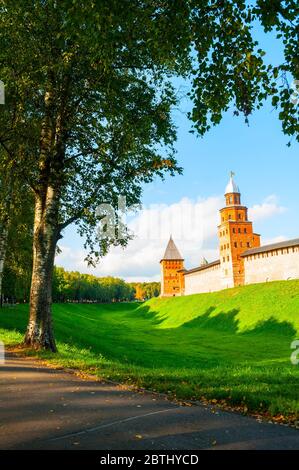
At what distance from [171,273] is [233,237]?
4688 cm

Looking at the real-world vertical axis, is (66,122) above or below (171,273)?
below

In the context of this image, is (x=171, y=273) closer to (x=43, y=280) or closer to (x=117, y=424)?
(x=43, y=280)

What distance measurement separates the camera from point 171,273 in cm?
14225

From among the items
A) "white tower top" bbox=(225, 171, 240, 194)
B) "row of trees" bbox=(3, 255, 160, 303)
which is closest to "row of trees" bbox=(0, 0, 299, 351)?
"row of trees" bbox=(3, 255, 160, 303)

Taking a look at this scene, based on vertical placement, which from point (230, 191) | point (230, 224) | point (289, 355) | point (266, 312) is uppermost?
point (230, 191)

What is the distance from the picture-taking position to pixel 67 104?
16.4m

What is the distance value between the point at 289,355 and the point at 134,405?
2881 centimetres

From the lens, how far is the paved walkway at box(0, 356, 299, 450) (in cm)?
547

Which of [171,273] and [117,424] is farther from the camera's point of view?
[171,273]

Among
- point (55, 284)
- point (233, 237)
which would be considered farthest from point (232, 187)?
point (55, 284)

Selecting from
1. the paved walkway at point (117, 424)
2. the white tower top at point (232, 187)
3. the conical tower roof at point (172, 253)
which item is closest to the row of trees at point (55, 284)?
the paved walkway at point (117, 424)

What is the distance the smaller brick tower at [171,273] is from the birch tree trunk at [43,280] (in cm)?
12282
